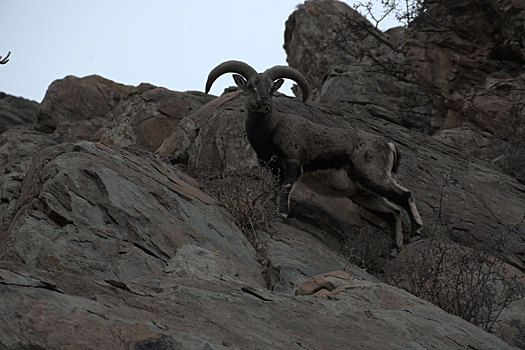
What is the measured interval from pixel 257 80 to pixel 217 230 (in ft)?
10.9

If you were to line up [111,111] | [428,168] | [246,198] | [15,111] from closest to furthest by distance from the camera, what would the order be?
[246,198]
[428,168]
[111,111]
[15,111]

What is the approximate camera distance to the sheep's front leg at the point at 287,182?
9182 millimetres

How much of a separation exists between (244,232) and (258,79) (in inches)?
108

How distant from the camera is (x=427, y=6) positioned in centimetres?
1697

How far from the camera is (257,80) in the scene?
379 inches

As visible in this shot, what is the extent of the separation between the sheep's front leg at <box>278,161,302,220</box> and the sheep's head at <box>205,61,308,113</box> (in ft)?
2.79

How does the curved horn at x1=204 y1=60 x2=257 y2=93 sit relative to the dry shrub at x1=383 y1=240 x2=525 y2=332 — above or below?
above

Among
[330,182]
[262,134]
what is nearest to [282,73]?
[262,134]

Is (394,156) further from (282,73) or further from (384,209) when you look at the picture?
(282,73)

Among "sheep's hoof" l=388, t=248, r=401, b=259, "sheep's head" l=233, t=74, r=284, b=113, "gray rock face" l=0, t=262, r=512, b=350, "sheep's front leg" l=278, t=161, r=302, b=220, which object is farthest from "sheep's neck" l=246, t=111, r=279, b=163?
"gray rock face" l=0, t=262, r=512, b=350

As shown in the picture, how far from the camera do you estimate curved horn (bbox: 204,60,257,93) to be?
10.0m

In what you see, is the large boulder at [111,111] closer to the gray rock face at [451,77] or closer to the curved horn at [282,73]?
the curved horn at [282,73]

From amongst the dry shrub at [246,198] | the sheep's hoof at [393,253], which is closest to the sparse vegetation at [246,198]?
the dry shrub at [246,198]

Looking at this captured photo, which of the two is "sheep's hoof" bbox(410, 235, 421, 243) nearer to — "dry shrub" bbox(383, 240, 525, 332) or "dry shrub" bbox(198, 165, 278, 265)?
"dry shrub" bbox(383, 240, 525, 332)
